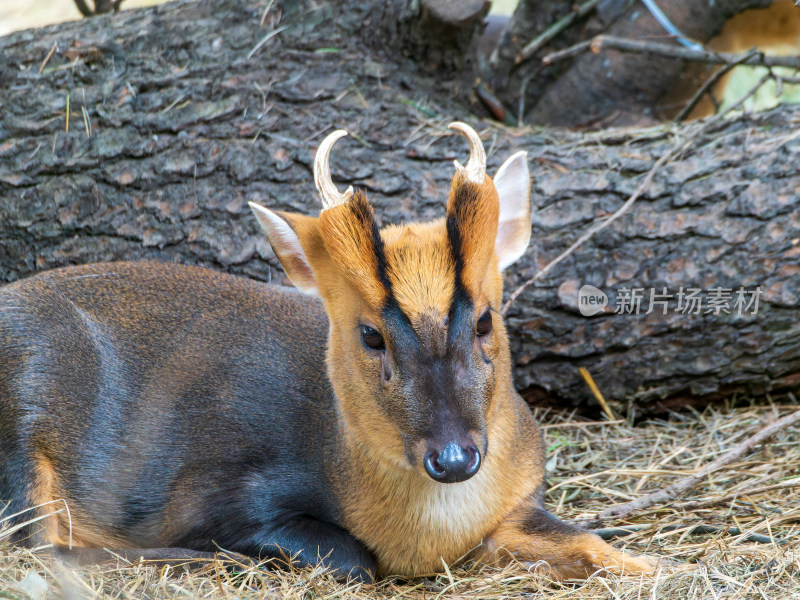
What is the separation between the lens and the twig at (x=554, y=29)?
8.26m

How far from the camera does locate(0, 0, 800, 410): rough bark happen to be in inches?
227

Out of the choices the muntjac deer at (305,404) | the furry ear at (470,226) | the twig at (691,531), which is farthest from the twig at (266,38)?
the twig at (691,531)

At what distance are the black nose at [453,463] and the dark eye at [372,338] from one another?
0.58 meters

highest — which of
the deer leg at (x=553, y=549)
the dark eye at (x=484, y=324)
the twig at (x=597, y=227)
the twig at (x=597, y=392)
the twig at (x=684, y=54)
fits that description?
the twig at (x=684, y=54)

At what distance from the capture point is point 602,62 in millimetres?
8406

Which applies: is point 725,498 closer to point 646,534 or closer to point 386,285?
point 646,534

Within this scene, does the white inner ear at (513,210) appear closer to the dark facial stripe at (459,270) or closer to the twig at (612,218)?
the dark facial stripe at (459,270)

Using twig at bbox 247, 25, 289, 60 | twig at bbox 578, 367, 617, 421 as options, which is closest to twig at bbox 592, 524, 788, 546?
twig at bbox 578, 367, 617, 421

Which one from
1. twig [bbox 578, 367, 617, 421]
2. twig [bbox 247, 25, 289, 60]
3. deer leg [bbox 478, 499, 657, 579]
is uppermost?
twig [bbox 247, 25, 289, 60]

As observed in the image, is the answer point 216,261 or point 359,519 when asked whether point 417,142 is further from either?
point 359,519

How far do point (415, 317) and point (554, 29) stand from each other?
5.45 metres

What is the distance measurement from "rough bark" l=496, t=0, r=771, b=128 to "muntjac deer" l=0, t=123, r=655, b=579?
13.8 feet

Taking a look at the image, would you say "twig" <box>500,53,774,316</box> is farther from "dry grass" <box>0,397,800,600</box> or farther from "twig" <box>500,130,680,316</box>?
"dry grass" <box>0,397,800,600</box>

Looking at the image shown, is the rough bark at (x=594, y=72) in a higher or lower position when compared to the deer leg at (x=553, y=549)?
higher
